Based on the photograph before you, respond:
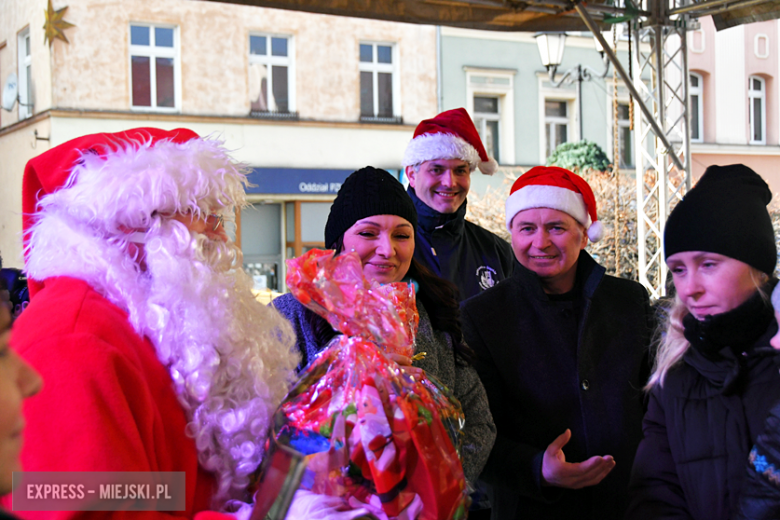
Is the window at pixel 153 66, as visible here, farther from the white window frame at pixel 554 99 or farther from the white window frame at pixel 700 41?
the white window frame at pixel 700 41

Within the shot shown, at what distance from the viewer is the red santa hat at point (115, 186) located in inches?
60.6

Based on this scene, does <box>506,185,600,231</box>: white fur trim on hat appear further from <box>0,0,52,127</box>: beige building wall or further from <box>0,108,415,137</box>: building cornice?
<box>0,0,52,127</box>: beige building wall

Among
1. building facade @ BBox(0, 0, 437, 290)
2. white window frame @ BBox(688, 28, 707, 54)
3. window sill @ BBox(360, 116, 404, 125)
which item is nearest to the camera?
building facade @ BBox(0, 0, 437, 290)

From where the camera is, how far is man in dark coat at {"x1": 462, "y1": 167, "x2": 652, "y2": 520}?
85.5 inches

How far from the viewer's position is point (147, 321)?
1488mm

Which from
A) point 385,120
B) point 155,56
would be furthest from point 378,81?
point 155,56

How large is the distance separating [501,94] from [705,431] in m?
14.8

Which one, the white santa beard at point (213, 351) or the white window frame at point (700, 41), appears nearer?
the white santa beard at point (213, 351)

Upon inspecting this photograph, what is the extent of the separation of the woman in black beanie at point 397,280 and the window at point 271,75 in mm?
12584

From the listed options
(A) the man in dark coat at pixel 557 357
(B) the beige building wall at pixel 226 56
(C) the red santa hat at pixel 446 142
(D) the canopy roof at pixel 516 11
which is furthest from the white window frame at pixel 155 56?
(A) the man in dark coat at pixel 557 357

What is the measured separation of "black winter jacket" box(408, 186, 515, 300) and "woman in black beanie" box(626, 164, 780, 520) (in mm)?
1497

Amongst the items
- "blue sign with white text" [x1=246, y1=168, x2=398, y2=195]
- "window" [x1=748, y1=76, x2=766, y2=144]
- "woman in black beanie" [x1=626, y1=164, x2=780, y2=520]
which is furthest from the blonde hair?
"window" [x1=748, y1=76, x2=766, y2=144]

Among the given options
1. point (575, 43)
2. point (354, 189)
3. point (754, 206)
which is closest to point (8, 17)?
point (575, 43)

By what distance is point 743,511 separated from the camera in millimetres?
1403
